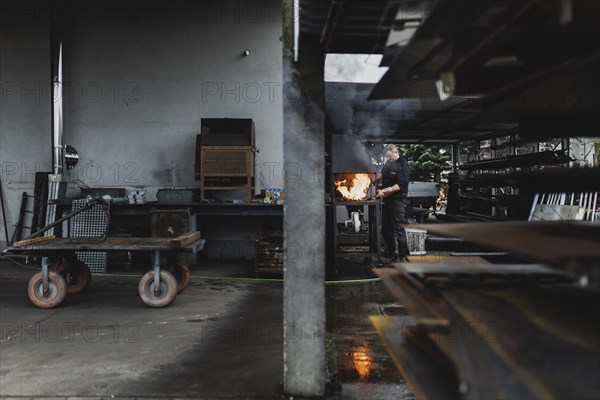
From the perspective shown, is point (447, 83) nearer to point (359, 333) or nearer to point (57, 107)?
point (359, 333)

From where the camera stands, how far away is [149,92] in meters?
10.1

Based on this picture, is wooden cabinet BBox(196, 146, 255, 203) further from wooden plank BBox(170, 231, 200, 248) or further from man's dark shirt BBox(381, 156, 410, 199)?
man's dark shirt BBox(381, 156, 410, 199)

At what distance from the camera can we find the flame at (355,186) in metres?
8.93

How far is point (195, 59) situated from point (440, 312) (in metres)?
9.38

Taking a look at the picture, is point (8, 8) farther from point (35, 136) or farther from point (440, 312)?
point (440, 312)

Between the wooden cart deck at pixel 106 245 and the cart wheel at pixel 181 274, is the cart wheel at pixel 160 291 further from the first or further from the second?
the cart wheel at pixel 181 274

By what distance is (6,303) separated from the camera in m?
6.46

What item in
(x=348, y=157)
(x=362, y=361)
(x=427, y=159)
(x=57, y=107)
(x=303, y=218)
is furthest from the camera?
(x=427, y=159)

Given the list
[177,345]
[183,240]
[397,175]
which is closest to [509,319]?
[177,345]

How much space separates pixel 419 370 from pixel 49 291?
5575 millimetres

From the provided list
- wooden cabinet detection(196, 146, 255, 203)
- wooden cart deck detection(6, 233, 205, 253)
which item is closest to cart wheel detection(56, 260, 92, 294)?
wooden cart deck detection(6, 233, 205, 253)

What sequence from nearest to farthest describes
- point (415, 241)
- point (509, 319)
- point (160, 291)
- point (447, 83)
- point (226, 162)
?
point (509, 319) < point (447, 83) < point (160, 291) < point (226, 162) < point (415, 241)

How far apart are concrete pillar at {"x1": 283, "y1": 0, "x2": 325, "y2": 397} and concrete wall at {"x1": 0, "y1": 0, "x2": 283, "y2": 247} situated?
633 cm

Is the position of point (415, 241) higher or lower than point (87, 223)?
lower
